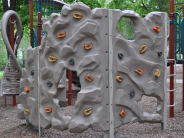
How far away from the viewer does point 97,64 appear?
403cm

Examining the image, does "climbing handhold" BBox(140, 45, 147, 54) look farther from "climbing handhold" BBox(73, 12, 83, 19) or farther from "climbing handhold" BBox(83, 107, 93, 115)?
"climbing handhold" BBox(83, 107, 93, 115)

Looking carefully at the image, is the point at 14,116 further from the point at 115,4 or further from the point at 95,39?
the point at 115,4

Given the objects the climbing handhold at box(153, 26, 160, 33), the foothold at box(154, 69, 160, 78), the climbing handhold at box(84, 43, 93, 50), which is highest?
the climbing handhold at box(153, 26, 160, 33)

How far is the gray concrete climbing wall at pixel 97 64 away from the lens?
4023 mm

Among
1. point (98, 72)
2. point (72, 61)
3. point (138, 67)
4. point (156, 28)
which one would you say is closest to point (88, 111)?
point (98, 72)

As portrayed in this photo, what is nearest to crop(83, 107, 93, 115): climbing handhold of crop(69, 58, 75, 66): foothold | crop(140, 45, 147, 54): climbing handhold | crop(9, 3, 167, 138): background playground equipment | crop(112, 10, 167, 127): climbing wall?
crop(9, 3, 167, 138): background playground equipment

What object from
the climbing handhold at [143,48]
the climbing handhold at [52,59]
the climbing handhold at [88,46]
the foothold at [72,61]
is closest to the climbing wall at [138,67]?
the climbing handhold at [143,48]

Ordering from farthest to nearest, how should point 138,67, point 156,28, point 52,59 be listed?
point 156,28 < point 138,67 < point 52,59

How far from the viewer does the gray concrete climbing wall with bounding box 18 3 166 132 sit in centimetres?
402

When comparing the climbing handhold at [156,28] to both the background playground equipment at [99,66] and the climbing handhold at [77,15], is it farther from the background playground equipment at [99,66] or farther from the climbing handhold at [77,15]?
the climbing handhold at [77,15]

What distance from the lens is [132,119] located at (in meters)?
4.39

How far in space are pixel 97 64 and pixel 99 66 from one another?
0.19ft

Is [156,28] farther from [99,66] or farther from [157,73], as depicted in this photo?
[99,66]

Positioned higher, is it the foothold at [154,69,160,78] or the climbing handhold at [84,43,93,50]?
the climbing handhold at [84,43,93,50]
